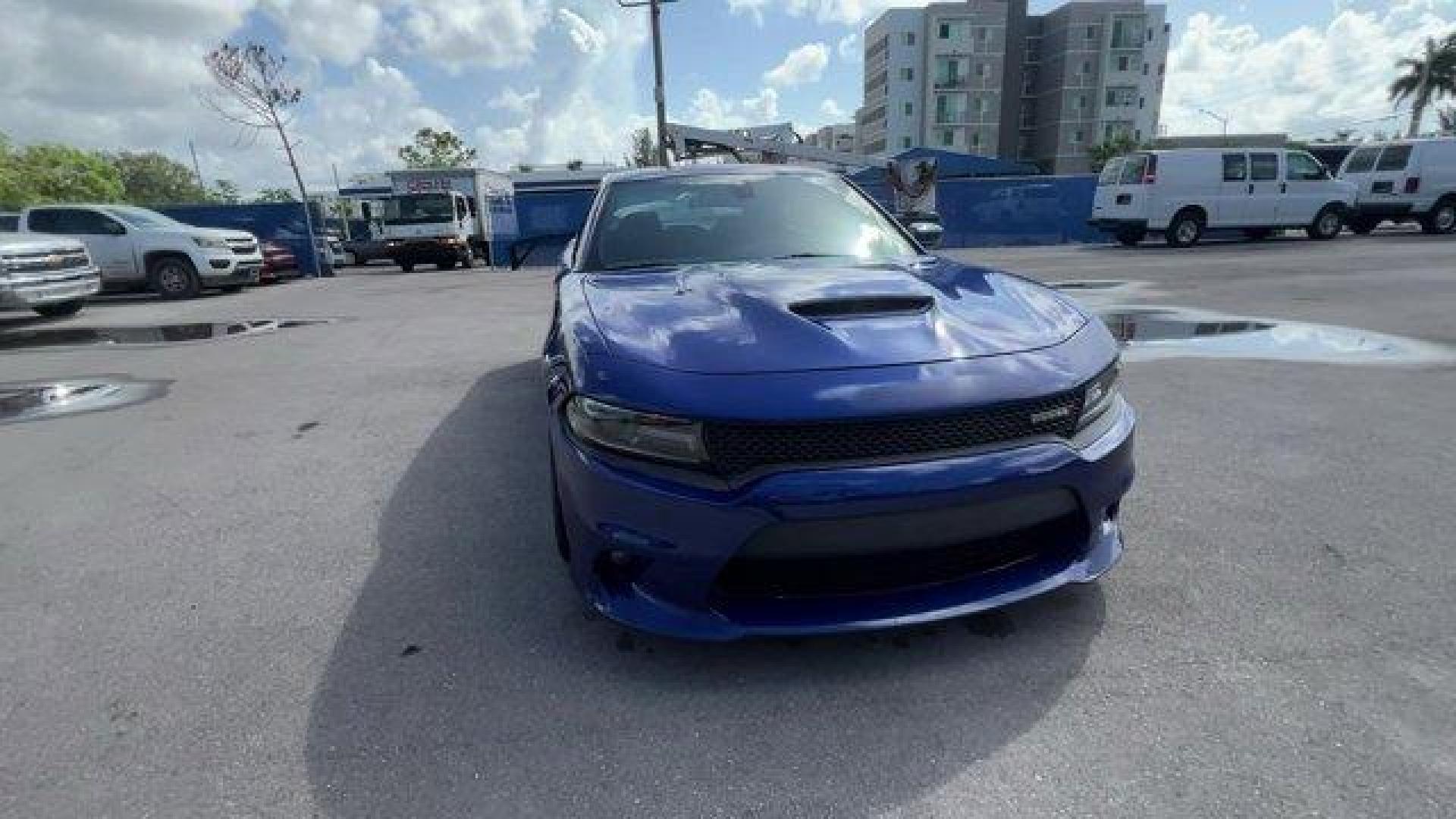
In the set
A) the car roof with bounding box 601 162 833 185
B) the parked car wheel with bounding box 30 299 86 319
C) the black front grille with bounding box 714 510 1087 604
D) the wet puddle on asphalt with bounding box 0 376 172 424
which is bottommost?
the wet puddle on asphalt with bounding box 0 376 172 424

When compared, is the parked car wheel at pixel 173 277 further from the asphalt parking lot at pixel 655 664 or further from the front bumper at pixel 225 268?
the asphalt parking lot at pixel 655 664

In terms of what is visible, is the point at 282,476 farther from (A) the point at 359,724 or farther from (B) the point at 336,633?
(A) the point at 359,724

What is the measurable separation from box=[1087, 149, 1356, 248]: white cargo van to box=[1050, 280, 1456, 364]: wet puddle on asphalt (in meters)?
8.71

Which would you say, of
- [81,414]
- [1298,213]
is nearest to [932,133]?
[1298,213]

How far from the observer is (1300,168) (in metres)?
15.9

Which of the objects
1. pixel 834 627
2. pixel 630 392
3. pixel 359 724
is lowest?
pixel 359 724

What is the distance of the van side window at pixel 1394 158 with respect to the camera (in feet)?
55.3

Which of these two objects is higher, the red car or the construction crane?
the construction crane

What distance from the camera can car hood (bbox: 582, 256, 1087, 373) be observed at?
82.3 inches

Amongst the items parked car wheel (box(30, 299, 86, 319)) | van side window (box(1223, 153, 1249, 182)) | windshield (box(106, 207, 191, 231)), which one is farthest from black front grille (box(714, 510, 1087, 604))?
van side window (box(1223, 153, 1249, 182))

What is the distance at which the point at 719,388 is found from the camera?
196cm

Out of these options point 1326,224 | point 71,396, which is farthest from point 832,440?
point 1326,224

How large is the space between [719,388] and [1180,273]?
12.1 m

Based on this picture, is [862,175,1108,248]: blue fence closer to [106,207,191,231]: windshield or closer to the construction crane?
the construction crane
